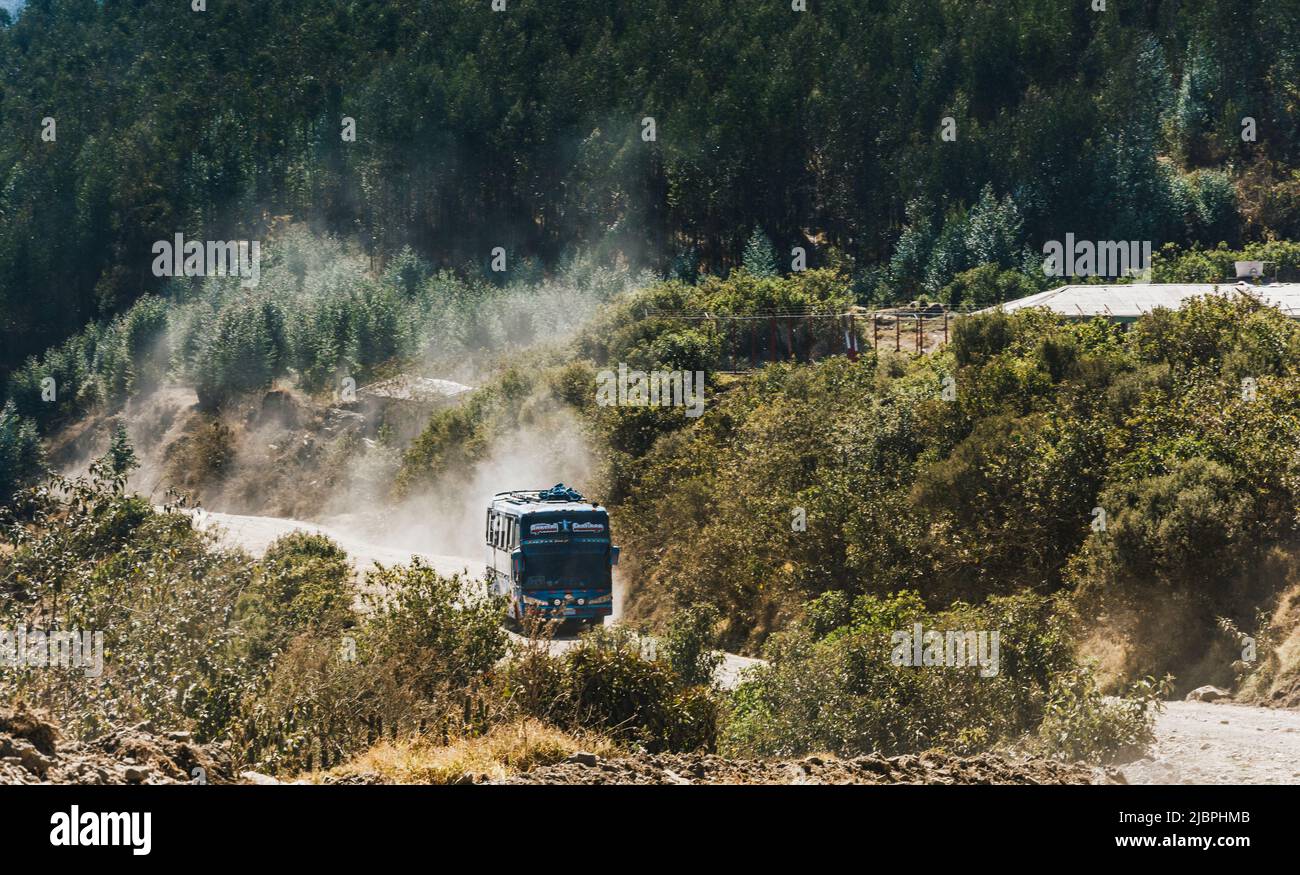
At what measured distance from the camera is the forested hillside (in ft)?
264

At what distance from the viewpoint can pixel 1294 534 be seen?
26.4 m

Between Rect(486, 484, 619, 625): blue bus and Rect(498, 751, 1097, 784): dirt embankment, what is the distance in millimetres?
17091

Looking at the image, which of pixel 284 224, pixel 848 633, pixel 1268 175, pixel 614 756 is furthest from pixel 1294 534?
pixel 284 224

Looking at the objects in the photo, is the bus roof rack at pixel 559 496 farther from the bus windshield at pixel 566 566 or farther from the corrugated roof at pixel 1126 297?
the corrugated roof at pixel 1126 297

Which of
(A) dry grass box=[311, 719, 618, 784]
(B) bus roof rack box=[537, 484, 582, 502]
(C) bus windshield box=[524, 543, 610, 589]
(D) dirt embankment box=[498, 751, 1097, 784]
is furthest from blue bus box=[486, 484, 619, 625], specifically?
(D) dirt embankment box=[498, 751, 1097, 784]

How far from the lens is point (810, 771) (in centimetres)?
1457

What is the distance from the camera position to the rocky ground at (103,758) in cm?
1228

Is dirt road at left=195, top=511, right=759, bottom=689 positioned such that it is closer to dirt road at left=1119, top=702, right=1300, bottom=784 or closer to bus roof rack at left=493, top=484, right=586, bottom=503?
bus roof rack at left=493, top=484, right=586, bottom=503

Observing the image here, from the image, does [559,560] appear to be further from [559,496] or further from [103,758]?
[103,758]

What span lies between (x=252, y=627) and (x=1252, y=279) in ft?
160

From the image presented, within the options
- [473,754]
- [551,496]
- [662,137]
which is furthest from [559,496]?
[662,137]

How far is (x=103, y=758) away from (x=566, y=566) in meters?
20.1

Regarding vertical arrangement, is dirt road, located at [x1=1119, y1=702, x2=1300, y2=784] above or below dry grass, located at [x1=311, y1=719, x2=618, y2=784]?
below

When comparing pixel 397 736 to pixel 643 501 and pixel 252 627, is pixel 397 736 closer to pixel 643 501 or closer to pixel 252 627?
pixel 252 627
